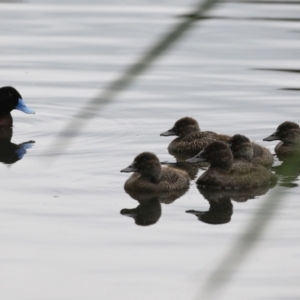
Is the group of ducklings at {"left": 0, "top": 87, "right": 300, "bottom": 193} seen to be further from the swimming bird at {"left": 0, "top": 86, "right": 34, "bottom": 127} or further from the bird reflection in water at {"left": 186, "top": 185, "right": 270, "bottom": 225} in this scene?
the swimming bird at {"left": 0, "top": 86, "right": 34, "bottom": 127}

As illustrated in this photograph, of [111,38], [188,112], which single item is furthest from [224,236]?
[111,38]

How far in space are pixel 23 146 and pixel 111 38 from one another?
5839mm

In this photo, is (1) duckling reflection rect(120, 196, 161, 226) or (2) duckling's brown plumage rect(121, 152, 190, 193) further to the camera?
(2) duckling's brown plumage rect(121, 152, 190, 193)

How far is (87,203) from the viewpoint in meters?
7.11

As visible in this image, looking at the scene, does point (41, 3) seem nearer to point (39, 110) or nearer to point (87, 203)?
point (39, 110)

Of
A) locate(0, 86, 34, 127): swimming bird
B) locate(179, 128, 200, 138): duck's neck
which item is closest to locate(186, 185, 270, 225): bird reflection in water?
locate(179, 128, 200, 138): duck's neck

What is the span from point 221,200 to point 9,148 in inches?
118

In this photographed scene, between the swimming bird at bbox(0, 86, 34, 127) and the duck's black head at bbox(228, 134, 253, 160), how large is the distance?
129 inches

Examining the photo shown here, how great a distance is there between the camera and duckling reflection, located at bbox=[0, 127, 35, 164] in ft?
29.7

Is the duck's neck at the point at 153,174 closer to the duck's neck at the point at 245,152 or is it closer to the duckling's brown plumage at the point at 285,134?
the duck's neck at the point at 245,152

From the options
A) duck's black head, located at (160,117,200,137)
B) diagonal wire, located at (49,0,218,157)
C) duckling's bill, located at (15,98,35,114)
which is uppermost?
diagonal wire, located at (49,0,218,157)

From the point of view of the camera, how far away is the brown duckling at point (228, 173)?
786 centimetres

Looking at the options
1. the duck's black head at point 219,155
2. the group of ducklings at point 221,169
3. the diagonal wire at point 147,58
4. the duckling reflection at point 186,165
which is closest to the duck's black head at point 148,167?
the group of ducklings at point 221,169

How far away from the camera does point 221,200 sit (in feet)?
24.8
